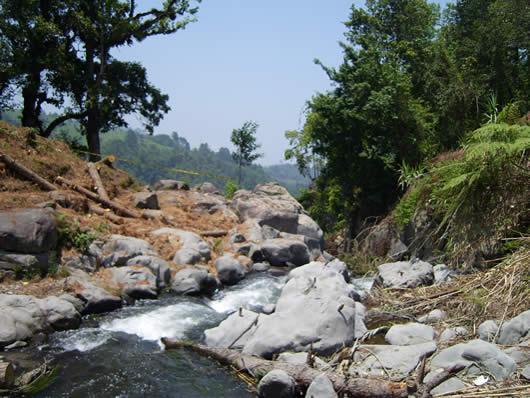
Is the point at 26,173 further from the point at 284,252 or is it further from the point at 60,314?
the point at 284,252

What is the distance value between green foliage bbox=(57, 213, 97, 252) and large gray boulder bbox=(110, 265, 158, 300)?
1.04 meters

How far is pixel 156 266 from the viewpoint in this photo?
12.8 metres

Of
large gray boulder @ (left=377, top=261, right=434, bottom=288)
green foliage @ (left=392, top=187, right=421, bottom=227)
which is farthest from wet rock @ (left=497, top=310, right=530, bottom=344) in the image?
green foliage @ (left=392, top=187, right=421, bottom=227)

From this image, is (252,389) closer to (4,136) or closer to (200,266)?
(200,266)

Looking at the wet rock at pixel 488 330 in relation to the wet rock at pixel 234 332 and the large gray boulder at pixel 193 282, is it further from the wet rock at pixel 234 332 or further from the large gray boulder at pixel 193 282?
the large gray boulder at pixel 193 282

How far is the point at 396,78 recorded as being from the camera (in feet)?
67.1

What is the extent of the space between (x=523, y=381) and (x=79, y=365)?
6.21 m

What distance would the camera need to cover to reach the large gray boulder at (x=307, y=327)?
802cm

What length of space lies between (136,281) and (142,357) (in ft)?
12.1

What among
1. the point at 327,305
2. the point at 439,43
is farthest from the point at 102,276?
the point at 439,43

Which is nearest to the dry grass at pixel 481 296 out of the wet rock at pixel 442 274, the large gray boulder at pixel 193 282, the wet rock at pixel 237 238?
the wet rock at pixel 442 274

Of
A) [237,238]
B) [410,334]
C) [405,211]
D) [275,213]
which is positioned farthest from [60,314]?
[405,211]

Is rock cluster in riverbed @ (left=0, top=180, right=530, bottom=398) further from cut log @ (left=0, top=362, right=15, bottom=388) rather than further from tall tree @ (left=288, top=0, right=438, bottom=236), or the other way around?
tall tree @ (left=288, top=0, right=438, bottom=236)

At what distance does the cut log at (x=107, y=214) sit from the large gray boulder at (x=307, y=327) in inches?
285
